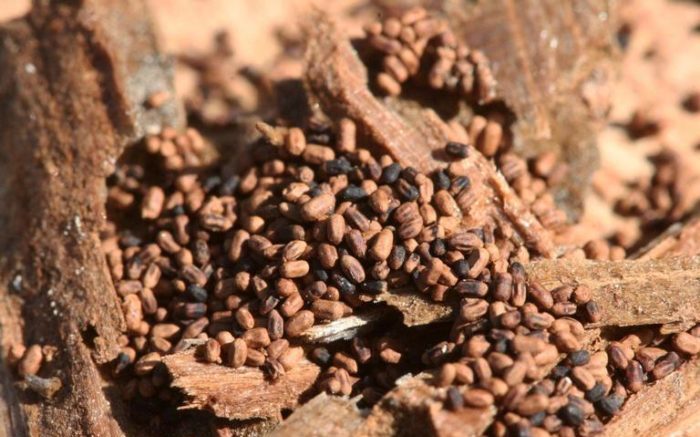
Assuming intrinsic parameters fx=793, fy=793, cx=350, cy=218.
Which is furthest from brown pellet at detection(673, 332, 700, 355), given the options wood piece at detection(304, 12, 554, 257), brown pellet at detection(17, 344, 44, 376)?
brown pellet at detection(17, 344, 44, 376)

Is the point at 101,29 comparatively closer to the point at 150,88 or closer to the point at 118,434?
the point at 150,88

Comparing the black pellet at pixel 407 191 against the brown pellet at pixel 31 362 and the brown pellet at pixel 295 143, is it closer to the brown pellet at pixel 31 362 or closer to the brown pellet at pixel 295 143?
the brown pellet at pixel 295 143

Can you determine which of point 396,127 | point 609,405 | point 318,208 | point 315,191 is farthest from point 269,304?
point 609,405

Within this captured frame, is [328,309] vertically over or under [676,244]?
over

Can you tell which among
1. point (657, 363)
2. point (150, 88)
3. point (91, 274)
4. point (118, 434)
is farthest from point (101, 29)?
point (657, 363)

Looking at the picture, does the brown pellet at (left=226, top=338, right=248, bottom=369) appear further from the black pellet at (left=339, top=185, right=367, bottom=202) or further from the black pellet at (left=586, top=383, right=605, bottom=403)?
the black pellet at (left=586, top=383, right=605, bottom=403)

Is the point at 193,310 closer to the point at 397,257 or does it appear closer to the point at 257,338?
the point at 257,338
